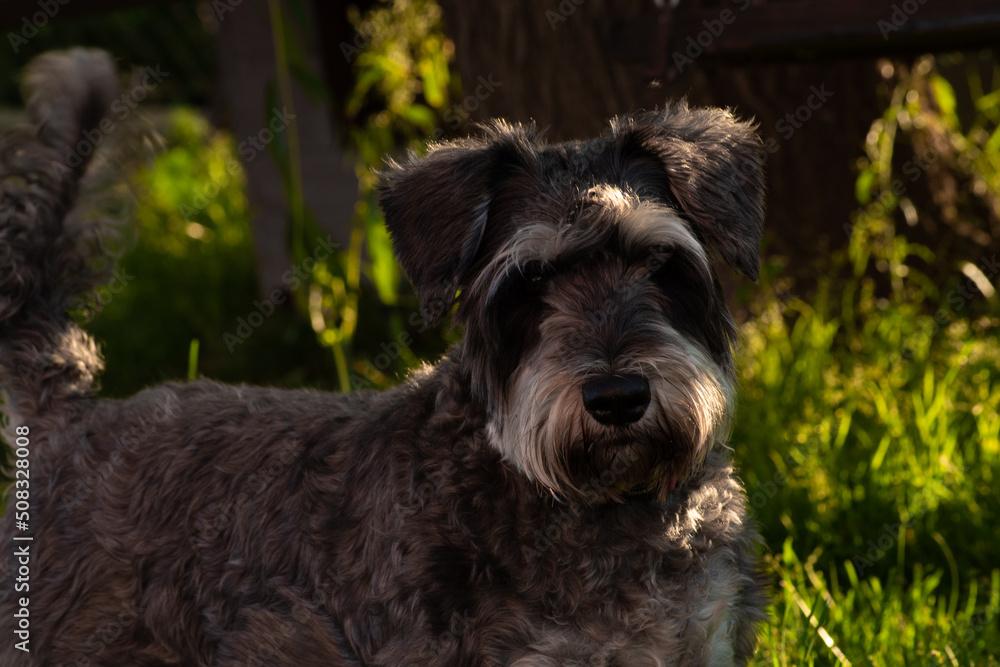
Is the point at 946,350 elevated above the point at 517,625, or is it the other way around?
the point at 517,625

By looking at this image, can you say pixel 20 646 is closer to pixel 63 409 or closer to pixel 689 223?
pixel 63 409

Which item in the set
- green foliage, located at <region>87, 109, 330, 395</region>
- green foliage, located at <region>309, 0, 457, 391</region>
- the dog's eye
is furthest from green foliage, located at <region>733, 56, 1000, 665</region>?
green foliage, located at <region>87, 109, 330, 395</region>

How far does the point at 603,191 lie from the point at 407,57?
10.5ft

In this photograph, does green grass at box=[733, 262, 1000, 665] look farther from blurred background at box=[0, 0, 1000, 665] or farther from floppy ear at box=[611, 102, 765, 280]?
floppy ear at box=[611, 102, 765, 280]

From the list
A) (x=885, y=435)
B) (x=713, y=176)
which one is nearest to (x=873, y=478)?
(x=885, y=435)

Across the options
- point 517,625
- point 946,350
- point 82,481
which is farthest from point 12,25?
Result: point 946,350

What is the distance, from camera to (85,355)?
3.64 m

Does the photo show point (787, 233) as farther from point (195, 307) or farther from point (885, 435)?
point (195, 307)

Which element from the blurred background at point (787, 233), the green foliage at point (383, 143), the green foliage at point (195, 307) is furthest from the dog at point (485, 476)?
the green foliage at point (195, 307)

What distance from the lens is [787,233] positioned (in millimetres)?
5707

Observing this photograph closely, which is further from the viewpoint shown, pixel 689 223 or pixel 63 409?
pixel 63 409

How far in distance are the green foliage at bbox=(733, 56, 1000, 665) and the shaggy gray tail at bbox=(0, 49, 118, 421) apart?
2.64m

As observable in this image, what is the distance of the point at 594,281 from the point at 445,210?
1.55 ft

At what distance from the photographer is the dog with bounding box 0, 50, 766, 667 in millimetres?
2625
